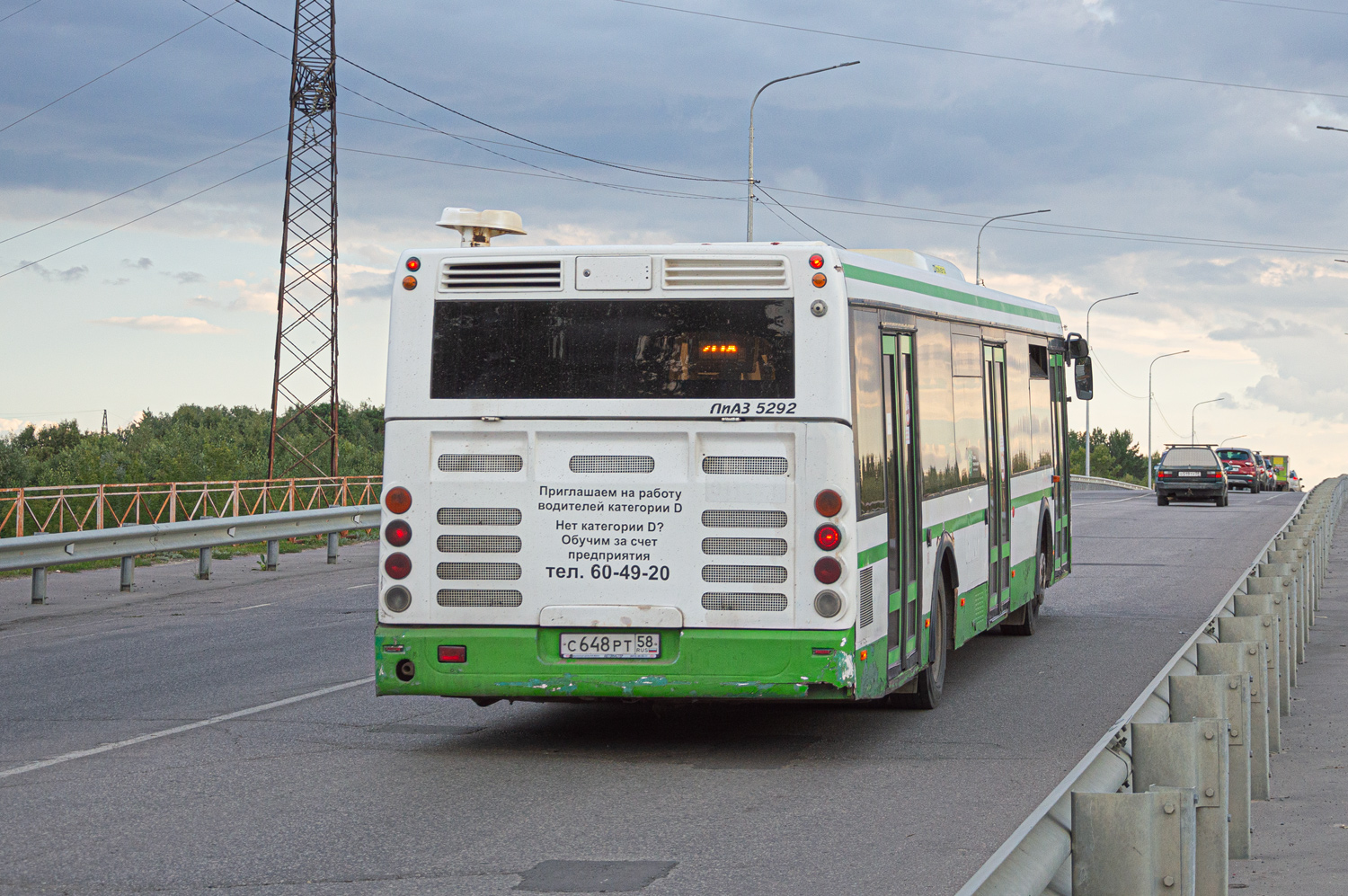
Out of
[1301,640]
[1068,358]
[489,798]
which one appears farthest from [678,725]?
[1068,358]

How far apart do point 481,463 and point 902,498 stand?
2557 mm

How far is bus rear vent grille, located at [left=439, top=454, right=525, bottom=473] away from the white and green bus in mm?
11

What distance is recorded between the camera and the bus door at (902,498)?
30.2ft

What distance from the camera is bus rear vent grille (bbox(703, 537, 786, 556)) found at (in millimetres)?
8328

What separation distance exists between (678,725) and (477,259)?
3.16 metres

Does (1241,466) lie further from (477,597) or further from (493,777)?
(493,777)

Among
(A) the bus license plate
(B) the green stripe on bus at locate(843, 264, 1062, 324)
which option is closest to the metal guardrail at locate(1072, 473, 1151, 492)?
(B) the green stripe on bus at locate(843, 264, 1062, 324)

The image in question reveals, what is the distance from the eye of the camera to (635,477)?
8.50 m

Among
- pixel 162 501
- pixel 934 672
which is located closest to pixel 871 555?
pixel 934 672

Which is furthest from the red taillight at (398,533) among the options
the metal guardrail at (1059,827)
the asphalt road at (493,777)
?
the metal guardrail at (1059,827)

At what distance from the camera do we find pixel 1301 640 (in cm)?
1296

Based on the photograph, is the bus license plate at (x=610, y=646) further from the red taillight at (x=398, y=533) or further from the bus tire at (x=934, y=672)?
the bus tire at (x=934, y=672)

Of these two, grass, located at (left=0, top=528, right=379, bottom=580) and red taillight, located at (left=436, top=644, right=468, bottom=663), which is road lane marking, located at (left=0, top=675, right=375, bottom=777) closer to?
red taillight, located at (left=436, top=644, right=468, bottom=663)

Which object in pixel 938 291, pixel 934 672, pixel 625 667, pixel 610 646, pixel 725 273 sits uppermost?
pixel 938 291
